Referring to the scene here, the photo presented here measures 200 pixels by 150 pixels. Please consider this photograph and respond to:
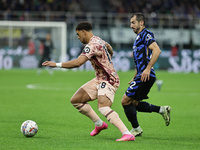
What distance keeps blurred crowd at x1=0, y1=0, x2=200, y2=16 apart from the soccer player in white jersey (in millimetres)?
27770

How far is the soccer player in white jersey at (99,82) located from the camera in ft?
23.9

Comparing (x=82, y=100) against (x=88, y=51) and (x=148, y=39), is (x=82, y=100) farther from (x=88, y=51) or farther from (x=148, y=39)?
(x=148, y=39)

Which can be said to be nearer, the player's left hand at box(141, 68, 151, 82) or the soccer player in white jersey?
the soccer player in white jersey

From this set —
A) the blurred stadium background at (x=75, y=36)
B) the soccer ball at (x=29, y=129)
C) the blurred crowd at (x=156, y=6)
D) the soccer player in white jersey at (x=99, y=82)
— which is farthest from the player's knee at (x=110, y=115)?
the blurred crowd at (x=156, y=6)

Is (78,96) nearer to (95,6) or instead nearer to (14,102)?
(14,102)

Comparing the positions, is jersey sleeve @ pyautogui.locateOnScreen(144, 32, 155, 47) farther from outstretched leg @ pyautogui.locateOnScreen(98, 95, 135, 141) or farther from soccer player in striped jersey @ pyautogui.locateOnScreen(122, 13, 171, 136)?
Answer: outstretched leg @ pyautogui.locateOnScreen(98, 95, 135, 141)

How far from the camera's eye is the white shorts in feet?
24.6

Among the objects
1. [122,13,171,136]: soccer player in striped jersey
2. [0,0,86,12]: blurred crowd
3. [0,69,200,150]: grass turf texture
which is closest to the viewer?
[0,69,200,150]: grass turf texture

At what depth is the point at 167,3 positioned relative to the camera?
3825cm

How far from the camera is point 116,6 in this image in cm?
3747

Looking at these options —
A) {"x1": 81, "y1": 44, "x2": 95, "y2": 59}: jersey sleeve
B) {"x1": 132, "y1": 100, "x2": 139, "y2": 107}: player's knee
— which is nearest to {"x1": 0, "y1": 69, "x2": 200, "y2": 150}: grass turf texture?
{"x1": 132, "y1": 100, "x2": 139, "y2": 107}: player's knee

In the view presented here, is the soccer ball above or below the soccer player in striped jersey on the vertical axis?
below

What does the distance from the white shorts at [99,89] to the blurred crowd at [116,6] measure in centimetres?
2780

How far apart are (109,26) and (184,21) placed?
19.2 ft
